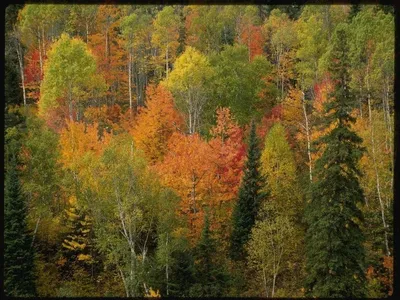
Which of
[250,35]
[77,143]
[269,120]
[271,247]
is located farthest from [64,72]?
[250,35]

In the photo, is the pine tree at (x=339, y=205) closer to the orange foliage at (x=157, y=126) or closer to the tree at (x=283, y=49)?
the orange foliage at (x=157, y=126)

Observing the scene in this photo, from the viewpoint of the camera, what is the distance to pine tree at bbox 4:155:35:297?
22.8 metres

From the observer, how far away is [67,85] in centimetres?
3359

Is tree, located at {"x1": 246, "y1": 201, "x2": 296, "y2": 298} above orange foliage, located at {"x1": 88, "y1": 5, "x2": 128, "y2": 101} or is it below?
below

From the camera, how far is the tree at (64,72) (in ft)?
108

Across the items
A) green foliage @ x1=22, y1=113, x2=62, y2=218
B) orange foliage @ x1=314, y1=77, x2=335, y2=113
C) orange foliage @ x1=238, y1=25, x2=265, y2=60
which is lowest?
green foliage @ x1=22, y1=113, x2=62, y2=218

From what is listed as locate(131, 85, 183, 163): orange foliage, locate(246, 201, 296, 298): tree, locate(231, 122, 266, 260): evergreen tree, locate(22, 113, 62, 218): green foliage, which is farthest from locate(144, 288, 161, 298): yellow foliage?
locate(131, 85, 183, 163): orange foliage

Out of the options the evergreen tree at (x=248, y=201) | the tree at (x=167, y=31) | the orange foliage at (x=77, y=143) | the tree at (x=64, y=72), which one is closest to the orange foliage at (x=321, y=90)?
the evergreen tree at (x=248, y=201)

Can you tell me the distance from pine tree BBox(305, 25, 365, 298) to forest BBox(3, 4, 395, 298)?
62 millimetres

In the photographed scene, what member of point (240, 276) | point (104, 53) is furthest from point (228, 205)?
point (104, 53)

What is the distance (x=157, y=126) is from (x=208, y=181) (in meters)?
7.56

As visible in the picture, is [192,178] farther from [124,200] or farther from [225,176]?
[124,200]

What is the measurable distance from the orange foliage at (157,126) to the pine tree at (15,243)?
35.2ft

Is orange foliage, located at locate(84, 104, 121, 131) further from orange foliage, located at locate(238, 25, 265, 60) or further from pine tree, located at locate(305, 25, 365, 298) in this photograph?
pine tree, located at locate(305, 25, 365, 298)
